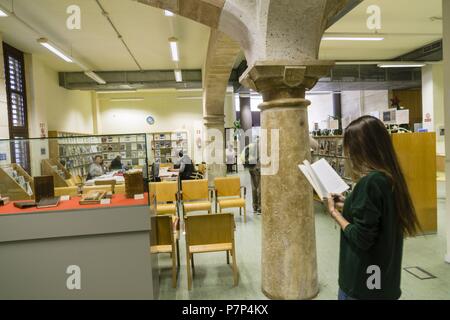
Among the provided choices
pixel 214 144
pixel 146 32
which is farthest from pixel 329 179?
pixel 214 144

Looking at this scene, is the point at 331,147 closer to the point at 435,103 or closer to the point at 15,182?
the point at 15,182

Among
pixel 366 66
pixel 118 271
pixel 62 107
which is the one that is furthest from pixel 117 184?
pixel 366 66

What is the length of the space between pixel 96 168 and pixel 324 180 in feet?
8.48

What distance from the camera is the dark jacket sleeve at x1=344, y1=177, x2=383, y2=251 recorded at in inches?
54.1

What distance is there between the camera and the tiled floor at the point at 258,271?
3285 millimetres

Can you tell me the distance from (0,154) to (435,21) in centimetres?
973

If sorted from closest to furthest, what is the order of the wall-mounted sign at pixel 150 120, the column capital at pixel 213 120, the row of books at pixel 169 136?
the column capital at pixel 213 120 < the row of books at pixel 169 136 < the wall-mounted sign at pixel 150 120

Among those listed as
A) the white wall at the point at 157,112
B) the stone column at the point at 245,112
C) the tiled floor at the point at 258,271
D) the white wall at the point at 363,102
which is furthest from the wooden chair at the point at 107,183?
the white wall at the point at 363,102

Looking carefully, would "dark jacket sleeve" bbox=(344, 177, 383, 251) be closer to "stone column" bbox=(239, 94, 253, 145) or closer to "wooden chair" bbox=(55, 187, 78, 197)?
"wooden chair" bbox=(55, 187, 78, 197)

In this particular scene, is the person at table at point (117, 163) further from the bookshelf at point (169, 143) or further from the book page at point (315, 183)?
the bookshelf at point (169, 143)

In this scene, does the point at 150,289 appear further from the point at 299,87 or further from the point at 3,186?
the point at 299,87

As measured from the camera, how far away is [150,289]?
3018mm

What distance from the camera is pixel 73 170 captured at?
11.1ft

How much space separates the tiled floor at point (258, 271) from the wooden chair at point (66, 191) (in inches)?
56.8
